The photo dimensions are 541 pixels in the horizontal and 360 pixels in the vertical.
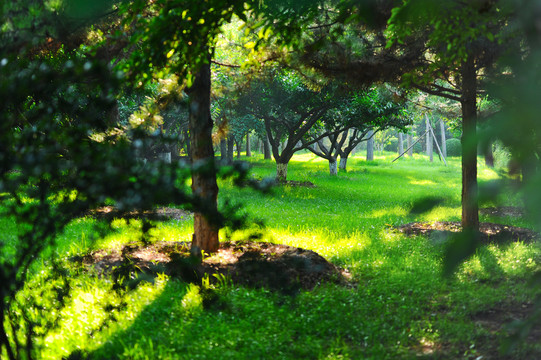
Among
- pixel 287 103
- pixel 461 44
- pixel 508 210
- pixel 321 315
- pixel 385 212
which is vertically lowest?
pixel 321 315

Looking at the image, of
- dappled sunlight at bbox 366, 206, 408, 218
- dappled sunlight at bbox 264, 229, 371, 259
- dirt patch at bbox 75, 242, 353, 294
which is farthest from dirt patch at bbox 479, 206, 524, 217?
dappled sunlight at bbox 366, 206, 408, 218

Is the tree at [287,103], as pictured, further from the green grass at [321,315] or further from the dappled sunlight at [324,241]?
the green grass at [321,315]

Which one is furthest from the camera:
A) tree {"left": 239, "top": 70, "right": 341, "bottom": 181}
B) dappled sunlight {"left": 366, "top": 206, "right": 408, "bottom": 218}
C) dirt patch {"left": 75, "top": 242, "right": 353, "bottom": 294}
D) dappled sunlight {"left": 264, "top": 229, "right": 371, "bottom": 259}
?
tree {"left": 239, "top": 70, "right": 341, "bottom": 181}

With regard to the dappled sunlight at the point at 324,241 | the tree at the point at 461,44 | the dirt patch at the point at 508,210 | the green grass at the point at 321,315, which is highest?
the tree at the point at 461,44

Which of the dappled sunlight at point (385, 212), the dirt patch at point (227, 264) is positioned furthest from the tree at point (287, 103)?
the dirt patch at point (227, 264)

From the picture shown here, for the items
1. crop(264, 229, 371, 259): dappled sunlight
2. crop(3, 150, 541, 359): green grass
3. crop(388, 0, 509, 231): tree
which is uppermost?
crop(388, 0, 509, 231): tree

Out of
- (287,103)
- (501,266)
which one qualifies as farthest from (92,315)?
(287,103)

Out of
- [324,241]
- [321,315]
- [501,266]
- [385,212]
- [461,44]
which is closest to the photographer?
[321,315]

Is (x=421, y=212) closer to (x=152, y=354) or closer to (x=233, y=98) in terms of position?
(x=152, y=354)

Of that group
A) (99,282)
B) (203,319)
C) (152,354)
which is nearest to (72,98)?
(152,354)

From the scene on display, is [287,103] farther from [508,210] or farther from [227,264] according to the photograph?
[508,210]

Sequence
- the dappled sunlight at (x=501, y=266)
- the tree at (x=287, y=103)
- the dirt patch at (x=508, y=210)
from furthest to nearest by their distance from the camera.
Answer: the tree at (x=287, y=103)
the dappled sunlight at (x=501, y=266)
the dirt patch at (x=508, y=210)

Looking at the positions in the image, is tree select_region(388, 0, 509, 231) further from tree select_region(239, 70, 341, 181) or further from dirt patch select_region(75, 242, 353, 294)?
tree select_region(239, 70, 341, 181)

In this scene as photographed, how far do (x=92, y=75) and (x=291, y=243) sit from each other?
556 cm
